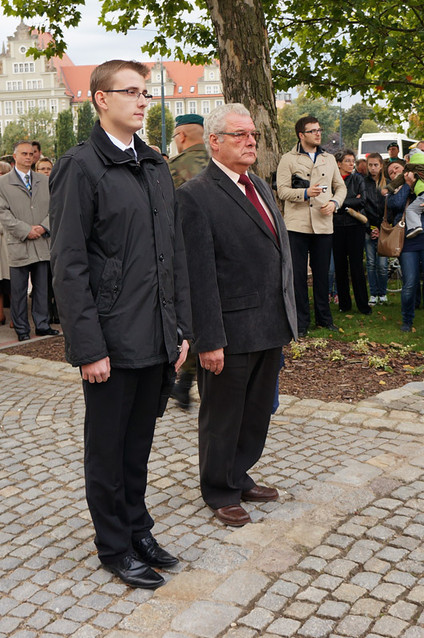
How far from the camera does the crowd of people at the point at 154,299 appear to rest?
10.8ft

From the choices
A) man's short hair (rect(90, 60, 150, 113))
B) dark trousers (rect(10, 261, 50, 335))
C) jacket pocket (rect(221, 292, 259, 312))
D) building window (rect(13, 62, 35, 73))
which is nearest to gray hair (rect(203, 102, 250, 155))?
man's short hair (rect(90, 60, 150, 113))

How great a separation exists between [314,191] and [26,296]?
366 centimetres

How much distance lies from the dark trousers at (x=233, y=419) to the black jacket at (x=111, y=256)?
0.79 metres

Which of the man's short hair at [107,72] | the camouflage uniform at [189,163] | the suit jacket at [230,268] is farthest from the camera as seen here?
the camouflage uniform at [189,163]

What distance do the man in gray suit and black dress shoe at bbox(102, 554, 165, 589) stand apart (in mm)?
6245

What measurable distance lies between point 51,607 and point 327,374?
14.4ft

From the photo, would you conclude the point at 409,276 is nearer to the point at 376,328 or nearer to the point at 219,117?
the point at 376,328

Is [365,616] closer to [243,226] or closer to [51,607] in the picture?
[51,607]

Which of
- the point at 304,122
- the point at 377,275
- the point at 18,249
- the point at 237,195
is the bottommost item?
the point at 377,275

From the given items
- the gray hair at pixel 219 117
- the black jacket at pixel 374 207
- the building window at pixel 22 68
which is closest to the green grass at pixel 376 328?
the black jacket at pixel 374 207

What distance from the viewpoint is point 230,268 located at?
4.13m

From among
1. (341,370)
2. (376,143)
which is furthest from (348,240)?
(376,143)

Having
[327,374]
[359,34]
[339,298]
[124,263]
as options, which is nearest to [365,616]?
[124,263]

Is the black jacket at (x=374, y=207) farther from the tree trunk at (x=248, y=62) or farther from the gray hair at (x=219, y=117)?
the gray hair at (x=219, y=117)
